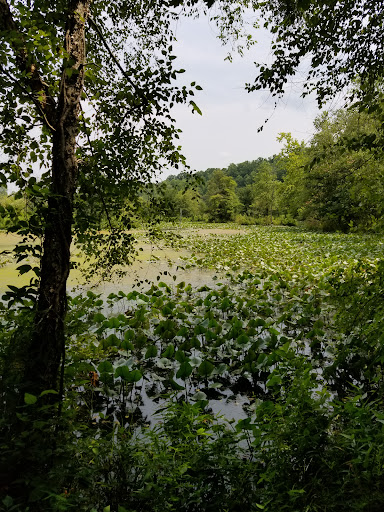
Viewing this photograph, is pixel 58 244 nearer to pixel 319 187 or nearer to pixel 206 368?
pixel 206 368

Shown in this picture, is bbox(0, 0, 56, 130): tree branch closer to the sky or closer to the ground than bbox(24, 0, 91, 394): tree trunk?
closer to the sky

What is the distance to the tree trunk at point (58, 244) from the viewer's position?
2.17 meters

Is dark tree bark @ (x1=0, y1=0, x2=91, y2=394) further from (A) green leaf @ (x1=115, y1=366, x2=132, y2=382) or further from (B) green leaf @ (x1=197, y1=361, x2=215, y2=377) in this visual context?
(B) green leaf @ (x1=197, y1=361, x2=215, y2=377)

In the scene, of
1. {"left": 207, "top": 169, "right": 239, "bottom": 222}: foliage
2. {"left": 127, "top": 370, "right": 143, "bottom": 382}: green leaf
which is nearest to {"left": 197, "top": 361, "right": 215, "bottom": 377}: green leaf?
{"left": 127, "top": 370, "right": 143, "bottom": 382}: green leaf

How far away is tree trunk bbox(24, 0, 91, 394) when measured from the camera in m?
2.17

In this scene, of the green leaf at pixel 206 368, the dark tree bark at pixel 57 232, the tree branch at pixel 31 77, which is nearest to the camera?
the tree branch at pixel 31 77

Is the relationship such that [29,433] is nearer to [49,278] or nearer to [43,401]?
[43,401]

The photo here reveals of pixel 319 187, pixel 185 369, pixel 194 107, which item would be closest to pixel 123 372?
pixel 185 369

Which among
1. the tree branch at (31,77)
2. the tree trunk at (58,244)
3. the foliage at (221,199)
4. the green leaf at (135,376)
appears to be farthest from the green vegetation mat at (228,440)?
the foliage at (221,199)

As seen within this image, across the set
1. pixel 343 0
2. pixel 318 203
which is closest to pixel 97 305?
pixel 343 0

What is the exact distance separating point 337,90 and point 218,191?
1740 inches

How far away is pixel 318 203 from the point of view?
23875mm

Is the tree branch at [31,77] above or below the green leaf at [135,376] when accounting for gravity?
above

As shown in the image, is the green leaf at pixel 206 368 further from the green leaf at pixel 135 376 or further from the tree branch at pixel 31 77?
the tree branch at pixel 31 77
